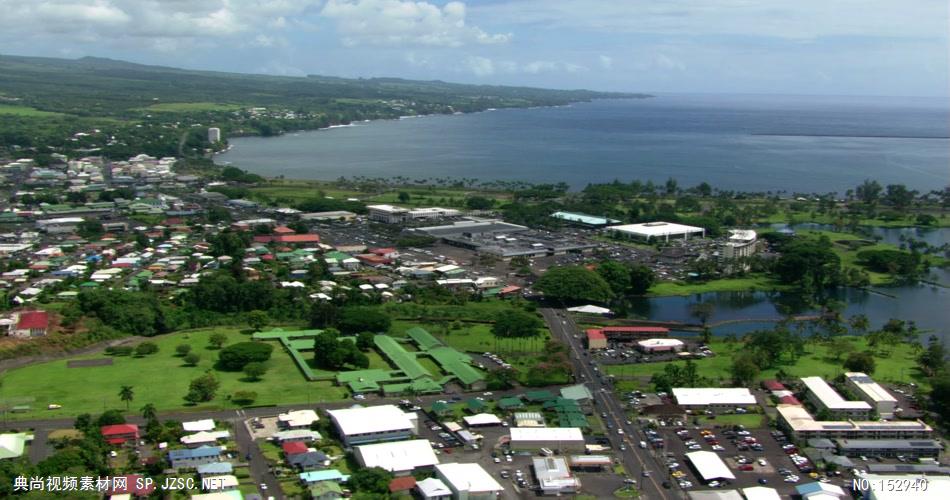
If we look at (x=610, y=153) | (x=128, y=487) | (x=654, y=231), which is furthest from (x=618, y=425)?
(x=610, y=153)

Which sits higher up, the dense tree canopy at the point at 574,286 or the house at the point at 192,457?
the dense tree canopy at the point at 574,286

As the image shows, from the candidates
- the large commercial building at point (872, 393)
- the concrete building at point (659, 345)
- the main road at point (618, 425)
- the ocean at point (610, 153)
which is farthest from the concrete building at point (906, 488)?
the ocean at point (610, 153)

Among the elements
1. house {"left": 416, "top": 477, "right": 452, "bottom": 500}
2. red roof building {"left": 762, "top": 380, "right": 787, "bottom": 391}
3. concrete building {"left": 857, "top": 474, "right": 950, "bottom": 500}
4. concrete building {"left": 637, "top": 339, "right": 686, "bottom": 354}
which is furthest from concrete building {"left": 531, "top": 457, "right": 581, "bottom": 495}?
concrete building {"left": 637, "top": 339, "right": 686, "bottom": 354}

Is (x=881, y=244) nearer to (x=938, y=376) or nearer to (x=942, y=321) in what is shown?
(x=942, y=321)

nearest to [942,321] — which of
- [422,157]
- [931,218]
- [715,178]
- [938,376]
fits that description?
[938,376]

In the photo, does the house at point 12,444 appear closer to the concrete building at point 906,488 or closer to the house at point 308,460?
the house at point 308,460

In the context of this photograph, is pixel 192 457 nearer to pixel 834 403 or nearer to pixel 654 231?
pixel 834 403
